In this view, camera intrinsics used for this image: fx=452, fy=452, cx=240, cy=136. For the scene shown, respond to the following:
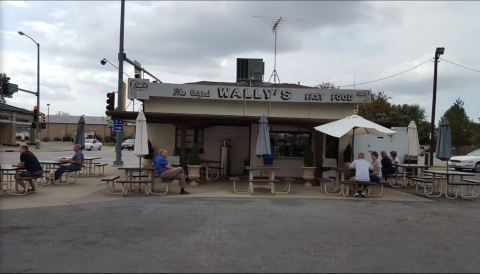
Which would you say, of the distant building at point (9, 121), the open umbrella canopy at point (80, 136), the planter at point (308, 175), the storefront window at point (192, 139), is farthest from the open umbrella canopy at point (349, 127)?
the distant building at point (9, 121)

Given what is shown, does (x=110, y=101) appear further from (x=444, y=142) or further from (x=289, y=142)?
(x=444, y=142)

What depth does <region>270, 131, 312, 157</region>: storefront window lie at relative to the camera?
18.6 metres

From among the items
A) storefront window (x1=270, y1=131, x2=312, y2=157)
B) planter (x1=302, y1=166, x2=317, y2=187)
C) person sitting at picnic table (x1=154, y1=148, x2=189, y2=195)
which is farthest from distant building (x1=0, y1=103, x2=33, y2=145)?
planter (x1=302, y1=166, x2=317, y2=187)

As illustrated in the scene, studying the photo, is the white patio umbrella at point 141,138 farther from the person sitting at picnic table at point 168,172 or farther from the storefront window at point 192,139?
the storefront window at point 192,139

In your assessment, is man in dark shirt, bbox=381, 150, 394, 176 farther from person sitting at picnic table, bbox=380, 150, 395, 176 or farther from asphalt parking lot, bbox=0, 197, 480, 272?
asphalt parking lot, bbox=0, 197, 480, 272

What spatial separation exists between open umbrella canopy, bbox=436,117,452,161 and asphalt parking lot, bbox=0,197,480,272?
120 inches

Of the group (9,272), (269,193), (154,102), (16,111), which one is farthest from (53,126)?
(9,272)

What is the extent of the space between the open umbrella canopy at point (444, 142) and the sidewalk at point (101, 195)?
5.32 ft

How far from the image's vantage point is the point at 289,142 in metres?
18.7

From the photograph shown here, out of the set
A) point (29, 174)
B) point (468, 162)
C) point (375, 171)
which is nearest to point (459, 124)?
point (468, 162)

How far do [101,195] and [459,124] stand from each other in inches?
1910

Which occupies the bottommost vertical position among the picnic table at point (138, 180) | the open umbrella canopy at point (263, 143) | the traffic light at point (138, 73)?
the picnic table at point (138, 180)

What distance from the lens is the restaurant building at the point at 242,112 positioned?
18.2 meters

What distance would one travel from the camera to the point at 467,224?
372 inches
